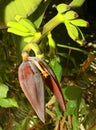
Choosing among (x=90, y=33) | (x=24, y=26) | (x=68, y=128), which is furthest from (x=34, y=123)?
(x=24, y=26)

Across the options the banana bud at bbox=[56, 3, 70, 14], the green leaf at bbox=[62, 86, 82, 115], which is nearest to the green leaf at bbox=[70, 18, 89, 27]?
the banana bud at bbox=[56, 3, 70, 14]

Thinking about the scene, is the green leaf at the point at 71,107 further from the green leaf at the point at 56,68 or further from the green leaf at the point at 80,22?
the green leaf at the point at 80,22

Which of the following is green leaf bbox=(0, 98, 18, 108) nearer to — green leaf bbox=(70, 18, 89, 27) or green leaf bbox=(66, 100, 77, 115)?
green leaf bbox=(66, 100, 77, 115)

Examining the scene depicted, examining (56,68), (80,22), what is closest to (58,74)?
(56,68)

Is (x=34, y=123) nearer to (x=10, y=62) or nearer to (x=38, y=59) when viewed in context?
(x=10, y=62)

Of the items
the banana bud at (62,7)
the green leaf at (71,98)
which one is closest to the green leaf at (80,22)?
the banana bud at (62,7)

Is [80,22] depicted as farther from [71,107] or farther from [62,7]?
[71,107]

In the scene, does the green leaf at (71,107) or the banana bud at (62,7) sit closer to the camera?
the banana bud at (62,7)

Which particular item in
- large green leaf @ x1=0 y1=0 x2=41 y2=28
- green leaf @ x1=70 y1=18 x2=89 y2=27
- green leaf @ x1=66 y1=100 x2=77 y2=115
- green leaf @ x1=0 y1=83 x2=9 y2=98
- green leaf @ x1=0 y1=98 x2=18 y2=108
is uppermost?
large green leaf @ x1=0 y1=0 x2=41 y2=28
